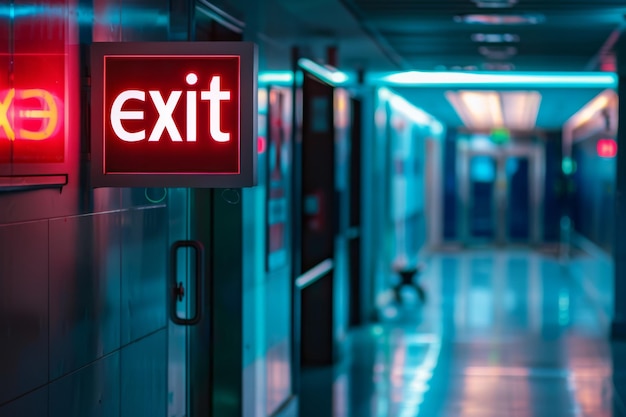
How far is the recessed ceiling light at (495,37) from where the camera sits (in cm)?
934

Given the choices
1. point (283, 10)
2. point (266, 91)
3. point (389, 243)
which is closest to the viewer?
point (266, 91)

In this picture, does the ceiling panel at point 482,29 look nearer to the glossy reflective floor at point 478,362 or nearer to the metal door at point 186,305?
the metal door at point 186,305

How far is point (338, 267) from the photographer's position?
10469 millimetres

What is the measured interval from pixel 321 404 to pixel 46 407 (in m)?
4.55

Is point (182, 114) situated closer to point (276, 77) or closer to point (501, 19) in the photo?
point (276, 77)

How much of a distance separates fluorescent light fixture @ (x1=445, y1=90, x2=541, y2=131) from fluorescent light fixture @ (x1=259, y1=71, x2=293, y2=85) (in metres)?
7.86

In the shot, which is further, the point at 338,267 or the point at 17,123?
the point at 338,267

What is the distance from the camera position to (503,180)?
92.3ft

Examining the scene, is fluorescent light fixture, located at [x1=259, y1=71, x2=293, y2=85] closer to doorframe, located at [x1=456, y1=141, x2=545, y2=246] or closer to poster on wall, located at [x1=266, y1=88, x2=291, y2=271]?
poster on wall, located at [x1=266, y1=88, x2=291, y2=271]

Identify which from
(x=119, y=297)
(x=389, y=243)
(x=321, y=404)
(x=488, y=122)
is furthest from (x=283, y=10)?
(x=488, y=122)

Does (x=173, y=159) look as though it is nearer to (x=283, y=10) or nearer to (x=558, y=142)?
(x=283, y=10)

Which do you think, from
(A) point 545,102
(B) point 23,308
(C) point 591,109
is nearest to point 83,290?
(B) point 23,308

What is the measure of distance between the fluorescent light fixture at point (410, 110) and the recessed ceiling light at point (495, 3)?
214 inches

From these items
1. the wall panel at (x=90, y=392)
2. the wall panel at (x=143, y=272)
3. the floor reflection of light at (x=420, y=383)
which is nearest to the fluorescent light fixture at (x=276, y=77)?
the wall panel at (x=143, y=272)
